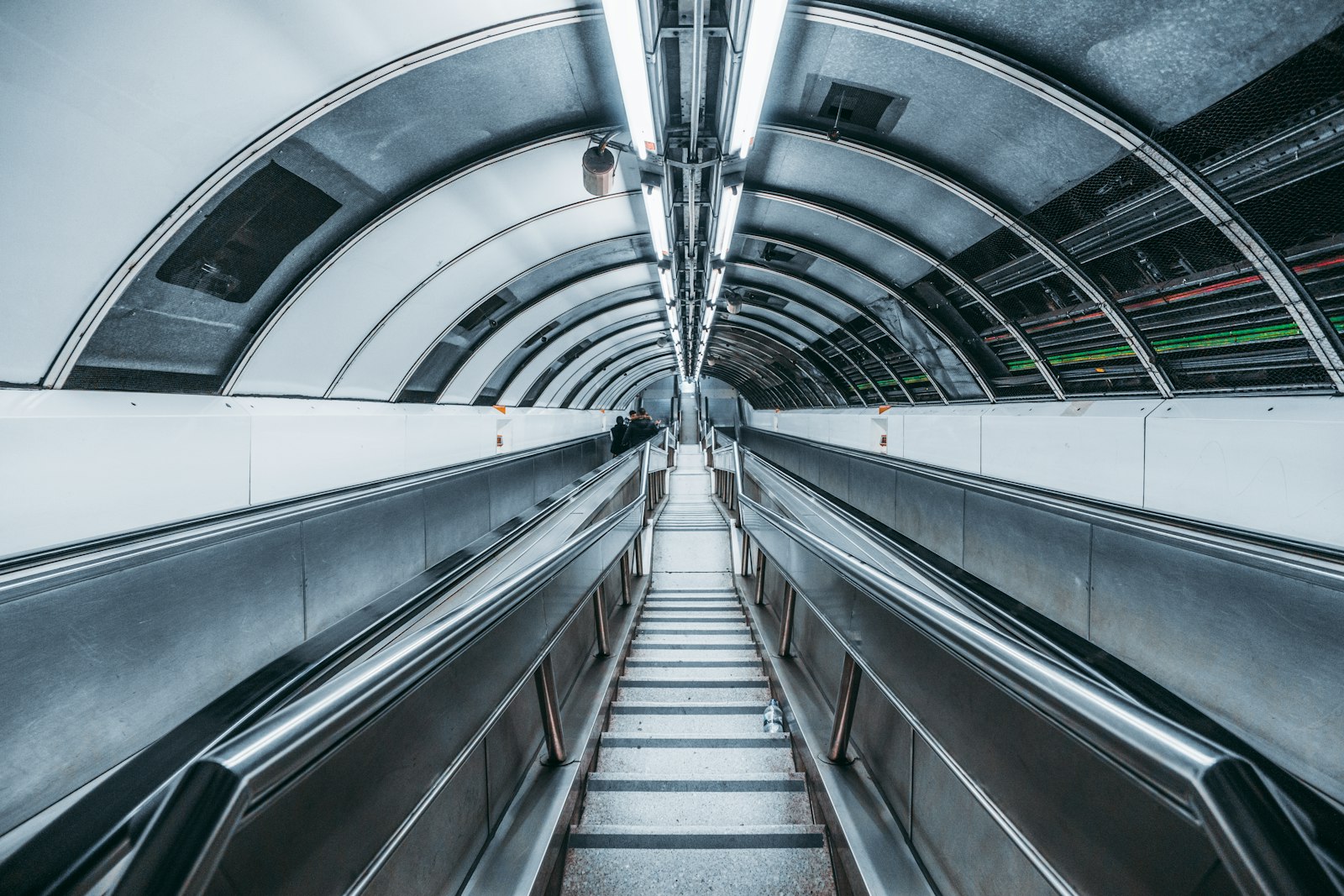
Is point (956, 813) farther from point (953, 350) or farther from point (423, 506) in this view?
point (953, 350)

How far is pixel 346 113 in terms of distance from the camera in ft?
11.5

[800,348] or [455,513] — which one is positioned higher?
[800,348]

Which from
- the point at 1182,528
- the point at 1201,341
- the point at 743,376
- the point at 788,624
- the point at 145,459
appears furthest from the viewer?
the point at 743,376

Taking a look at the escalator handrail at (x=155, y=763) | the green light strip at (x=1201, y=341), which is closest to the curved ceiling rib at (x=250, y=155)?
the escalator handrail at (x=155, y=763)

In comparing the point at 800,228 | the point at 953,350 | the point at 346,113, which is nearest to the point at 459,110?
the point at 346,113

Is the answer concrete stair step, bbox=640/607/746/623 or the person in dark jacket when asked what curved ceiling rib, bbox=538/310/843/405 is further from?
concrete stair step, bbox=640/607/746/623

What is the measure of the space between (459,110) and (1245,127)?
4.97 meters

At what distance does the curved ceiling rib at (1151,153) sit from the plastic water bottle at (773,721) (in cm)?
400

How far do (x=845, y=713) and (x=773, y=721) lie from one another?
762 mm

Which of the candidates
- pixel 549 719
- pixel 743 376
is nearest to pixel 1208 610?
pixel 549 719

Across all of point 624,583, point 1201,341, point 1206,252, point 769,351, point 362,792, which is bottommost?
point 624,583

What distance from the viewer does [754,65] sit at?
2.63 metres

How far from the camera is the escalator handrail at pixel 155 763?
77 cm

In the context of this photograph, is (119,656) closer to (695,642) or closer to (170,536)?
(170,536)
